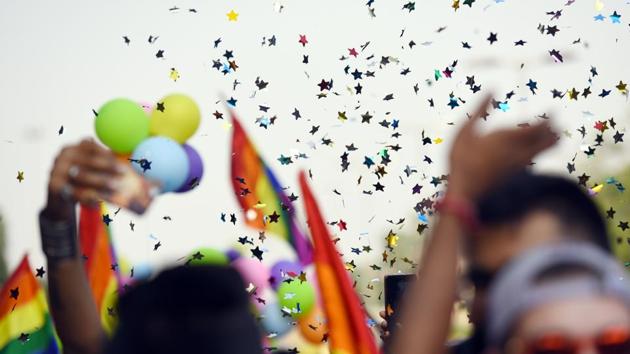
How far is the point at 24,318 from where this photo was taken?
5.26 meters

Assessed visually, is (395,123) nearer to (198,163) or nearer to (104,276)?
(198,163)

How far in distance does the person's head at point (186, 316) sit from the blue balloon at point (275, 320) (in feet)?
18.3

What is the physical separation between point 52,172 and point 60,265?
0.65 feet

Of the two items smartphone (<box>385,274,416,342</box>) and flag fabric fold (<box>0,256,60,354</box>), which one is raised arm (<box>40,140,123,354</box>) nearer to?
smartphone (<box>385,274,416,342</box>)

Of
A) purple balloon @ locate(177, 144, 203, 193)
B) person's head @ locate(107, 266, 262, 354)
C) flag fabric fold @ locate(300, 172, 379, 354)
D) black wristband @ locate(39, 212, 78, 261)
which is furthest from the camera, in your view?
purple balloon @ locate(177, 144, 203, 193)

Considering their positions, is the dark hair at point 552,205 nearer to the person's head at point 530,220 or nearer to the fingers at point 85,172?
the person's head at point 530,220

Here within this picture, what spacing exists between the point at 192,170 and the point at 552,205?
4591 mm

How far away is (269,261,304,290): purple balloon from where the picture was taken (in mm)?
6631

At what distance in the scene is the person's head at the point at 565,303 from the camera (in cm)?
93

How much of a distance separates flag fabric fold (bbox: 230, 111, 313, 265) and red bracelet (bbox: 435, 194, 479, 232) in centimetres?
536

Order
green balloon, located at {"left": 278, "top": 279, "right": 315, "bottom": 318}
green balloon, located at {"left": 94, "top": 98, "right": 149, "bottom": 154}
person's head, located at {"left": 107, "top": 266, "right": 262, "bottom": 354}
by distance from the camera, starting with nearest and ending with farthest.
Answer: person's head, located at {"left": 107, "top": 266, "right": 262, "bottom": 354} → green balloon, located at {"left": 94, "top": 98, "right": 149, "bottom": 154} → green balloon, located at {"left": 278, "top": 279, "right": 315, "bottom": 318}

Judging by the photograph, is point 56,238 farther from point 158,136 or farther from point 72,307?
point 158,136

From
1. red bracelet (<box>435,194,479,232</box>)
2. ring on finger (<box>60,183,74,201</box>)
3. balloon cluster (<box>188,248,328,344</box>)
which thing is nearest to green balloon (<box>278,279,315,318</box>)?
balloon cluster (<box>188,248,328,344</box>)

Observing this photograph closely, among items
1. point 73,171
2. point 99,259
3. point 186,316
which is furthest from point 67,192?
point 99,259
